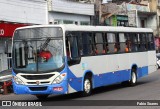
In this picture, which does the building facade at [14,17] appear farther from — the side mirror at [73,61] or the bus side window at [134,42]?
the side mirror at [73,61]

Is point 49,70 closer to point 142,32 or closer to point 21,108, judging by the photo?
point 21,108

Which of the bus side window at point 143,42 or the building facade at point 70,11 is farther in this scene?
the building facade at point 70,11

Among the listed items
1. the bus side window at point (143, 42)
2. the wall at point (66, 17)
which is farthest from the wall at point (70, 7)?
the bus side window at point (143, 42)

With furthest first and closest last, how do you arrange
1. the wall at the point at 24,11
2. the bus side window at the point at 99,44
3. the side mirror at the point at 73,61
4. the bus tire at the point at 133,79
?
the wall at the point at 24,11, the bus tire at the point at 133,79, the bus side window at the point at 99,44, the side mirror at the point at 73,61

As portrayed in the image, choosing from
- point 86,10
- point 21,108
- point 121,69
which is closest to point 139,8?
point 86,10

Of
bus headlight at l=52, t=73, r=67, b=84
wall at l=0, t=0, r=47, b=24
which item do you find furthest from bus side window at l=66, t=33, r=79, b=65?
wall at l=0, t=0, r=47, b=24

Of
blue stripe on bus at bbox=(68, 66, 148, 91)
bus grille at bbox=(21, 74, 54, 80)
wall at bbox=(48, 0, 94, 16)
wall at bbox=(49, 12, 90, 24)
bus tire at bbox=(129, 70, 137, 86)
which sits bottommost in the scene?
bus tire at bbox=(129, 70, 137, 86)

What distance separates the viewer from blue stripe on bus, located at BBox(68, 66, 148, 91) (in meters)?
16.6

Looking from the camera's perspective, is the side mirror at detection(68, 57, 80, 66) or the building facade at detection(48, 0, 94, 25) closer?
the side mirror at detection(68, 57, 80, 66)

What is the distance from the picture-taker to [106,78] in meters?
19.4

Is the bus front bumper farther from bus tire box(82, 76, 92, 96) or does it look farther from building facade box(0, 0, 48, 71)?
building facade box(0, 0, 48, 71)

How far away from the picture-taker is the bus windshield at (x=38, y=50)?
16000 millimetres

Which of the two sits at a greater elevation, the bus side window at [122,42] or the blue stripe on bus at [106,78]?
the bus side window at [122,42]

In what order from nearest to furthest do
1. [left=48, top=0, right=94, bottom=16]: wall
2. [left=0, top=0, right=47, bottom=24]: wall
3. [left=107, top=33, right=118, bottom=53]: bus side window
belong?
[left=107, top=33, right=118, bottom=53]: bus side window < [left=0, top=0, right=47, bottom=24]: wall < [left=48, top=0, right=94, bottom=16]: wall
